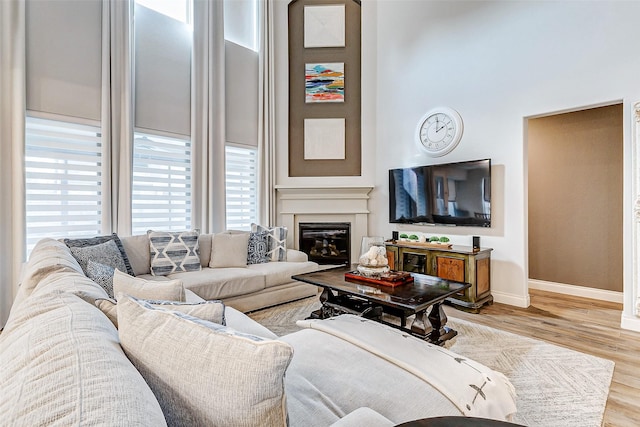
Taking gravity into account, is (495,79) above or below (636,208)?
above

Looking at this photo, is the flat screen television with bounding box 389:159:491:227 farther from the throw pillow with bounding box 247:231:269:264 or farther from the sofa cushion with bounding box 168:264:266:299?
the sofa cushion with bounding box 168:264:266:299

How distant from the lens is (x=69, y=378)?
0.58 meters

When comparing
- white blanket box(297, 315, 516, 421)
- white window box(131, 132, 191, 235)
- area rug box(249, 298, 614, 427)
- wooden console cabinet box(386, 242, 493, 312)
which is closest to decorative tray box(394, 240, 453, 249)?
wooden console cabinet box(386, 242, 493, 312)

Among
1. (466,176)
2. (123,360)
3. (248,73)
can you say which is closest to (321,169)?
(248,73)

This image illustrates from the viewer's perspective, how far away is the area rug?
181cm

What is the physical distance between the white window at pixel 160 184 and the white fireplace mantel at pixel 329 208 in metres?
1.41

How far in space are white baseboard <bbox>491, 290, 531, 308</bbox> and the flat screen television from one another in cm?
83

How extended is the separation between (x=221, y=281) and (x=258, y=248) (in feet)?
2.82

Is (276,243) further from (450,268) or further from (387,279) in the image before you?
(450,268)

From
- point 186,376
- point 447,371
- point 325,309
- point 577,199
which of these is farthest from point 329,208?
point 186,376

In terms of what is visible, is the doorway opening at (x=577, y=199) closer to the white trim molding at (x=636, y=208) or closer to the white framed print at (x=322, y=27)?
the white trim molding at (x=636, y=208)

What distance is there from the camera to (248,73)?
16.2 ft

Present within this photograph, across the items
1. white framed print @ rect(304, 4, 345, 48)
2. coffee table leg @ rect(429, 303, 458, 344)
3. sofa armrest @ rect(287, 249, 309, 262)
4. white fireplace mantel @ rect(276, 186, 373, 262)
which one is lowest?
coffee table leg @ rect(429, 303, 458, 344)

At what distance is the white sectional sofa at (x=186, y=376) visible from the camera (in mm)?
554
